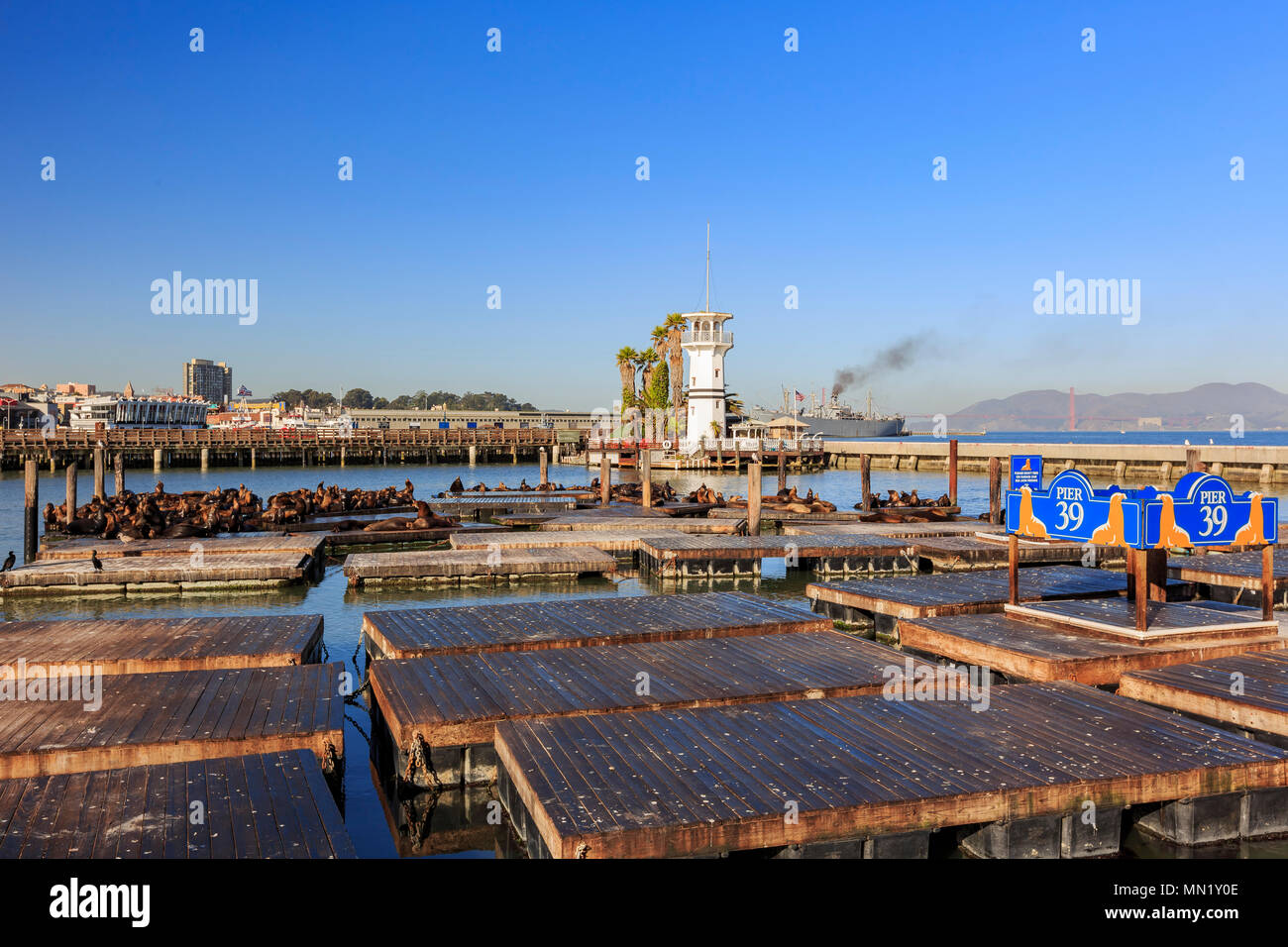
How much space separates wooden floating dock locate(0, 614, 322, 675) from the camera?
29.7ft

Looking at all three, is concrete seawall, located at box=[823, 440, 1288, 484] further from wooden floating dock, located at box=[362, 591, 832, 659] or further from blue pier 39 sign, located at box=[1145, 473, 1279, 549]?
blue pier 39 sign, located at box=[1145, 473, 1279, 549]

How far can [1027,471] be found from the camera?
1316 cm

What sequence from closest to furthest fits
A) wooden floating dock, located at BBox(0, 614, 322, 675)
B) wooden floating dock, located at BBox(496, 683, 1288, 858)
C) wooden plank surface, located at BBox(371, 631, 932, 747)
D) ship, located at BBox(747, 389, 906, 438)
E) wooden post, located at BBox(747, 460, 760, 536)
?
1. wooden floating dock, located at BBox(496, 683, 1288, 858)
2. wooden plank surface, located at BBox(371, 631, 932, 747)
3. wooden floating dock, located at BBox(0, 614, 322, 675)
4. wooden post, located at BBox(747, 460, 760, 536)
5. ship, located at BBox(747, 389, 906, 438)

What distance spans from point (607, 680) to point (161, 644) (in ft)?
15.9

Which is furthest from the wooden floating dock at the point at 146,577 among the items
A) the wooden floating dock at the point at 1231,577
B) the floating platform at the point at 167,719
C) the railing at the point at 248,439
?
the railing at the point at 248,439

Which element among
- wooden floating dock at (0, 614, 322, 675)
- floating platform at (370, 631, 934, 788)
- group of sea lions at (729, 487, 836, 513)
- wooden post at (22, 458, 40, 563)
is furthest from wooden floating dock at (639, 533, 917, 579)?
wooden post at (22, 458, 40, 563)

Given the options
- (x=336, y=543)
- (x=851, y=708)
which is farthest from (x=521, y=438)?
(x=851, y=708)

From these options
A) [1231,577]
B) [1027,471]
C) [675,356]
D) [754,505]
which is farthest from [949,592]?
[675,356]

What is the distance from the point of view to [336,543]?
22750 mm

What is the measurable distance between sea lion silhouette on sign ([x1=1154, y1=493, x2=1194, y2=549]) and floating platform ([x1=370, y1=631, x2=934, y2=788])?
2753 millimetres

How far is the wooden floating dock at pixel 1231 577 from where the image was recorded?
563 inches

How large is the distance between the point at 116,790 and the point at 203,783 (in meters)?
0.48

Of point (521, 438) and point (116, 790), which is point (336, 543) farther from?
point (521, 438)
